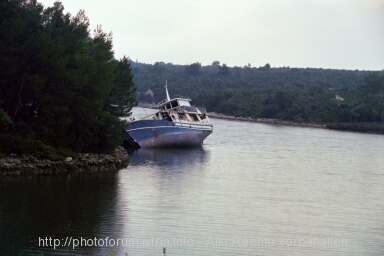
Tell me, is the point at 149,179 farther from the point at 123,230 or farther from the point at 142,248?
the point at 142,248

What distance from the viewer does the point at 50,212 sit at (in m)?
23.3

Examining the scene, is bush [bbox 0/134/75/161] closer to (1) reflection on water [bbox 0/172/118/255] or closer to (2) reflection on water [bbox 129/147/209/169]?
(1) reflection on water [bbox 0/172/118/255]

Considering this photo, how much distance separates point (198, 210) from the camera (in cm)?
2594

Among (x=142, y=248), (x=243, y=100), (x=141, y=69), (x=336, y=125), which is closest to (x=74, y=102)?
(x=142, y=248)

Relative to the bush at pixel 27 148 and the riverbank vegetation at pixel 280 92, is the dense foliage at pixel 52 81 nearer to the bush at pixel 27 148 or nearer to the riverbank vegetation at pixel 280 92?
the bush at pixel 27 148

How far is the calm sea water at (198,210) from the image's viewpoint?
2023 centimetres

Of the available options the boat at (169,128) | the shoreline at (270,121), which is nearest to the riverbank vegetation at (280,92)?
the shoreline at (270,121)

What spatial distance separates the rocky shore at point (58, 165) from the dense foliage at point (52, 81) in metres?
0.95

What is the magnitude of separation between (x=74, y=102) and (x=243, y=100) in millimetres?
93571

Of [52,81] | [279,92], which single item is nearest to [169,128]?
[52,81]

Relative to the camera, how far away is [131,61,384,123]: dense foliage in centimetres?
11144

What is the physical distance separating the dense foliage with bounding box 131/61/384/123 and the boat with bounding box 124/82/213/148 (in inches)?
2273

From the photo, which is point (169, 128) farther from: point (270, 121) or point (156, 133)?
point (270, 121)

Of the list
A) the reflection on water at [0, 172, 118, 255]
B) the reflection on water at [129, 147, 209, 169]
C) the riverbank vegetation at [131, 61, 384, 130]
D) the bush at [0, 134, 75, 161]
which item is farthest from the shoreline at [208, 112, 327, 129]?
the reflection on water at [0, 172, 118, 255]
